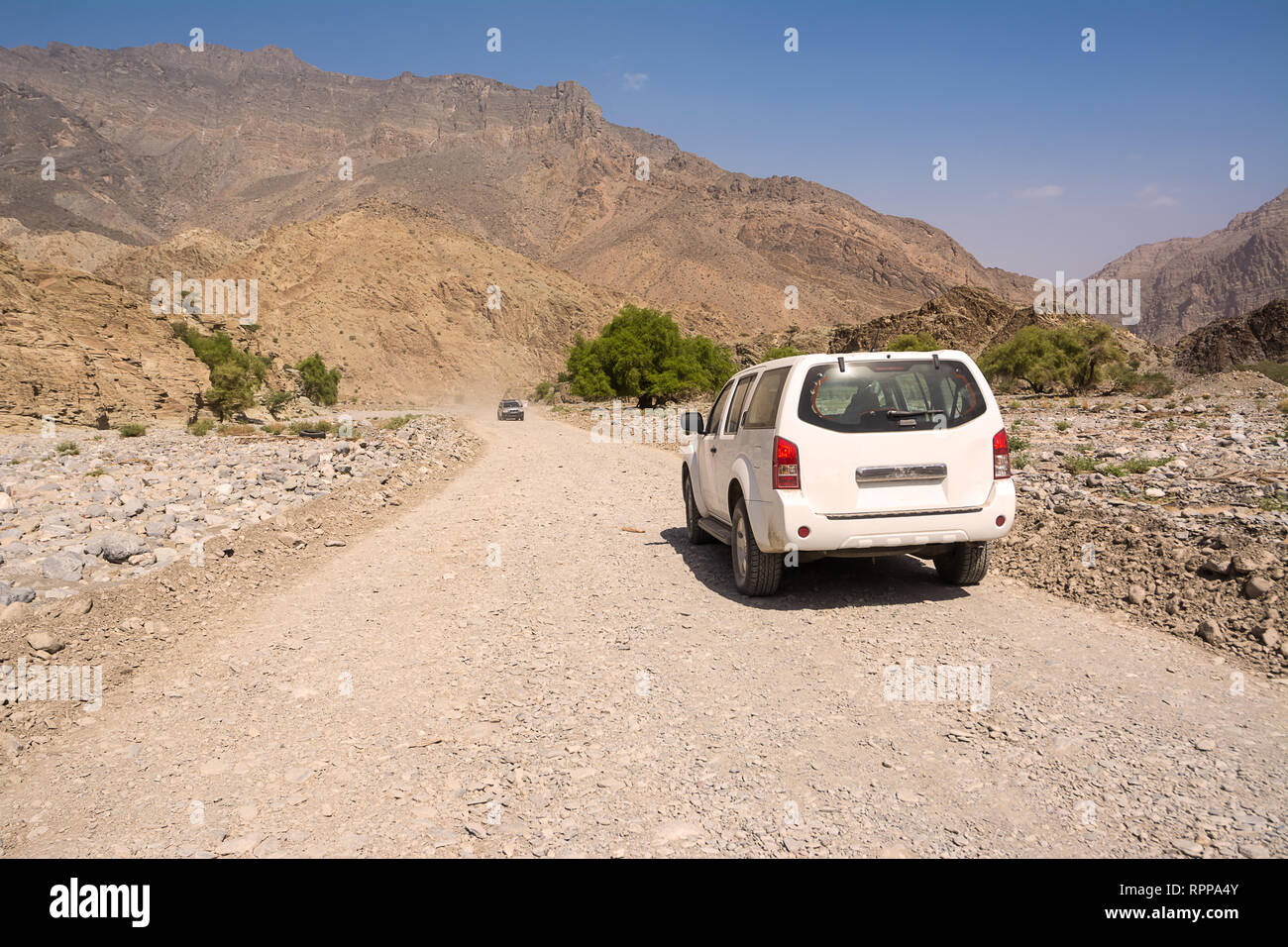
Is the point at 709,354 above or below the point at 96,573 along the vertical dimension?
above

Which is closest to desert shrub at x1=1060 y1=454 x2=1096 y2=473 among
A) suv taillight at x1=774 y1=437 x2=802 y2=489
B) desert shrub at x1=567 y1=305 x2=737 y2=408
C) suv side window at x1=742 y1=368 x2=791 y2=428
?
suv side window at x1=742 y1=368 x2=791 y2=428

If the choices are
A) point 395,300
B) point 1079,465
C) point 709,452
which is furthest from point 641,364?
point 395,300

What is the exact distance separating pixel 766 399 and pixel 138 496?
988cm

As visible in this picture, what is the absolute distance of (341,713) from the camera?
13.9 ft

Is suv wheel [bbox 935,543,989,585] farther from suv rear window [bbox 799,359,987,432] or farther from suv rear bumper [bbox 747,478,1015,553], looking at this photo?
suv rear window [bbox 799,359,987,432]

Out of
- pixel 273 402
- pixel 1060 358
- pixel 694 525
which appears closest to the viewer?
pixel 694 525

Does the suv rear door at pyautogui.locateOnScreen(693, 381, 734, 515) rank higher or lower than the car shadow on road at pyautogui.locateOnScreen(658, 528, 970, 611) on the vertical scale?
higher

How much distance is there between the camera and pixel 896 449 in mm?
5746

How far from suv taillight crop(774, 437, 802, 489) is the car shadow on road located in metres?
1.09

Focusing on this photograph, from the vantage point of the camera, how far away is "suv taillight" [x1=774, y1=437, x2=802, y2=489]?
5.75m

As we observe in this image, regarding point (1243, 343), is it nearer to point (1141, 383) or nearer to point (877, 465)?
point (1141, 383)

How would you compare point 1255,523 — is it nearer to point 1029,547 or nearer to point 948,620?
point 1029,547
